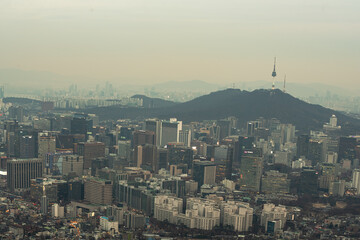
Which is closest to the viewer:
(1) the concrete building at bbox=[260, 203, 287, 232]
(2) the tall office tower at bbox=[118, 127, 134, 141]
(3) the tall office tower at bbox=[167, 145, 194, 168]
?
(1) the concrete building at bbox=[260, 203, 287, 232]

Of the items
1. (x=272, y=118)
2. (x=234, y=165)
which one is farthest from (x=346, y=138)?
(x=272, y=118)

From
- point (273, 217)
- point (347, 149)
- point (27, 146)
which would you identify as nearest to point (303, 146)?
point (347, 149)

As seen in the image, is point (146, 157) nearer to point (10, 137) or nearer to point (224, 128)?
point (10, 137)

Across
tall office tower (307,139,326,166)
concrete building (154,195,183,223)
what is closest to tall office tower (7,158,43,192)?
concrete building (154,195,183,223)

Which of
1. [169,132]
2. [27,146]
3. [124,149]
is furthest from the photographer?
[169,132]

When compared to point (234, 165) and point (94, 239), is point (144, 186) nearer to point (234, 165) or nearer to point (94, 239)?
point (94, 239)

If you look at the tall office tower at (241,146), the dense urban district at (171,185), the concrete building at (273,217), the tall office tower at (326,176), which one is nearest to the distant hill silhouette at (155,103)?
the dense urban district at (171,185)

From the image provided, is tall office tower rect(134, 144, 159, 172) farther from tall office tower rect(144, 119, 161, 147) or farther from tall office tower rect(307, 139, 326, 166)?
tall office tower rect(307, 139, 326, 166)

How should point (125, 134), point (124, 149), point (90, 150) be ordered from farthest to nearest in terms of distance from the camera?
point (125, 134)
point (124, 149)
point (90, 150)
